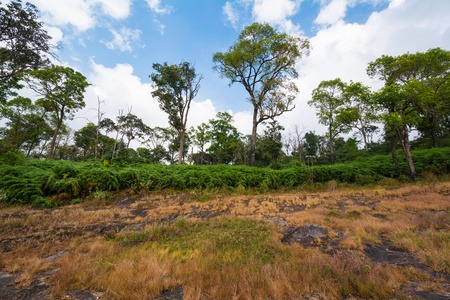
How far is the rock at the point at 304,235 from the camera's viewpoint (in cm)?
380

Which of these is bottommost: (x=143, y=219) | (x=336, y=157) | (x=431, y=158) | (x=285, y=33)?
(x=143, y=219)

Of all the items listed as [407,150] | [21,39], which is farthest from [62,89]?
[407,150]

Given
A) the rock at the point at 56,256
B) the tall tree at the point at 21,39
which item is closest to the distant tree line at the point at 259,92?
the tall tree at the point at 21,39

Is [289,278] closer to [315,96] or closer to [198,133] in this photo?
[315,96]

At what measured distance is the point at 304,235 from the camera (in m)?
4.04

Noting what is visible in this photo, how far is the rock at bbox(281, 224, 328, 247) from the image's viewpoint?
380 cm

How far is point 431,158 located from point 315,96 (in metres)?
13.4

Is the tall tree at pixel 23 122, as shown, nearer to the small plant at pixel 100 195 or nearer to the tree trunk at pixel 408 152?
the small plant at pixel 100 195

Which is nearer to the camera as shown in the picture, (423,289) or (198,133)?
(423,289)

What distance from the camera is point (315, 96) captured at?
2350 cm

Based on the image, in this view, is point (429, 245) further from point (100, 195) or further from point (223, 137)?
point (223, 137)

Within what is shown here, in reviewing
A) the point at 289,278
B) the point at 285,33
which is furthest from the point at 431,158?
the point at 289,278

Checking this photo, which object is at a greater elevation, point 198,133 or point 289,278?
point 198,133

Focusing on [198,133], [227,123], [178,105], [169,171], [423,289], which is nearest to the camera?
[423,289]
